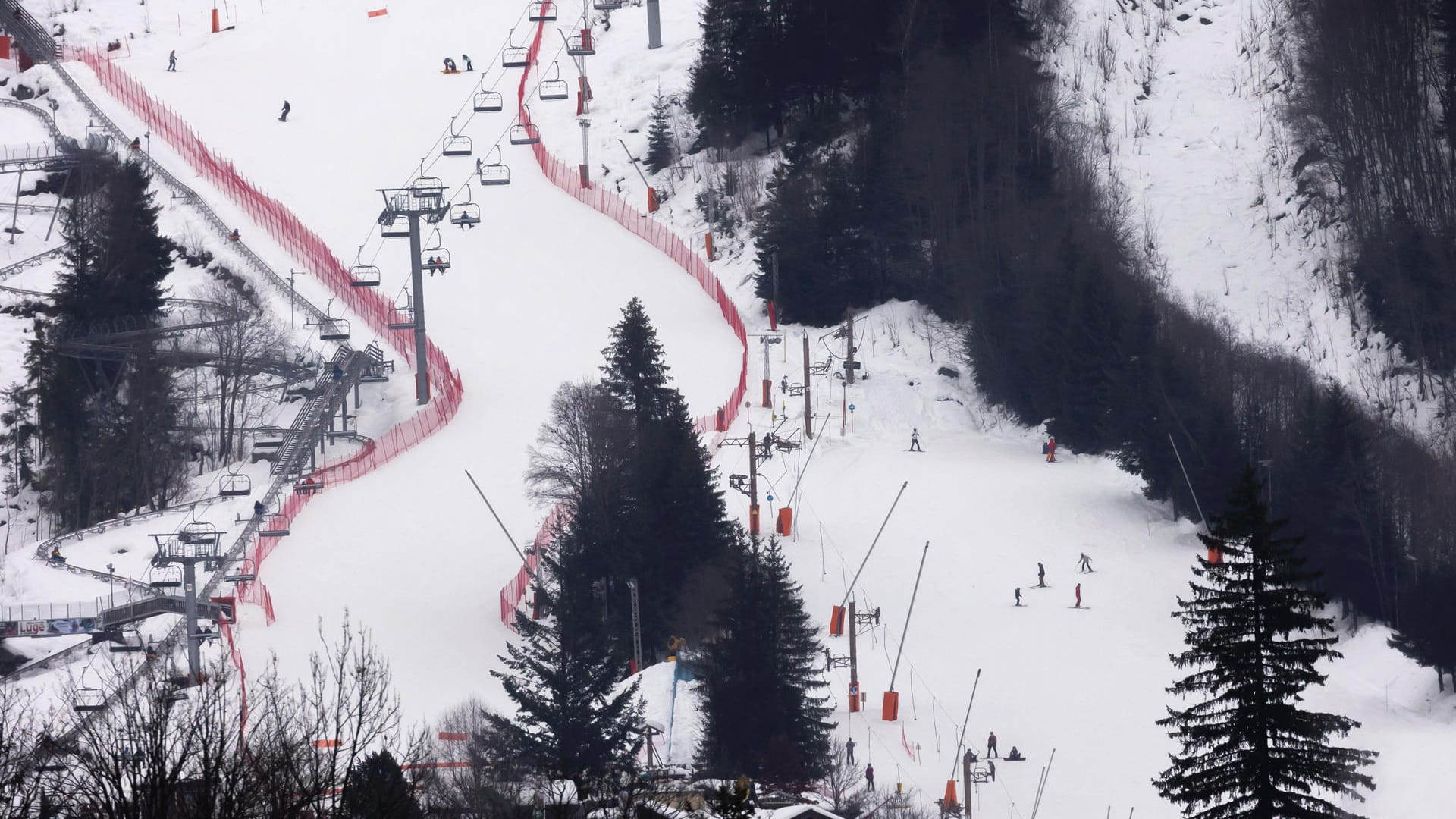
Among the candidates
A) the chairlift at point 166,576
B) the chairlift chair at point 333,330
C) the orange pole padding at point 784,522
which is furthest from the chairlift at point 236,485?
the orange pole padding at point 784,522

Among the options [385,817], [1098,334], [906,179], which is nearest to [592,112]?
→ [906,179]

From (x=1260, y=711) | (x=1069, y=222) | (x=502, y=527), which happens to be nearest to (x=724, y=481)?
(x=502, y=527)

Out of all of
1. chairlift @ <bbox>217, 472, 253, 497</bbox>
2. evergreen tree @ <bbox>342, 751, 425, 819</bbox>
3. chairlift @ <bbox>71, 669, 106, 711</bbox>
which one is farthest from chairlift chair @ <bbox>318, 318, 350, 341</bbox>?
evergreen tree @ <bbox>342, 751, 425, 819</bbox>

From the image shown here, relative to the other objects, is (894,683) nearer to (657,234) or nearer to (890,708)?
(890,708)

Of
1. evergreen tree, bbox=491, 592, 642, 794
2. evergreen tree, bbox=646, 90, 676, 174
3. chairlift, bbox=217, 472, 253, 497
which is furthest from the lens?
evergreen tree, bbox=646, 90, 676, 174

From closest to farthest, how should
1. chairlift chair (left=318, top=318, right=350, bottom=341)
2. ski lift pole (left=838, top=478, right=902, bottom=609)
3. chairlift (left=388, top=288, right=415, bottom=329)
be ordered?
1. ski lift pole (left=838, top=478, right=902, bottom=609)
2. chairlift (left=388, top=288, right=415, bottom=329)
3. chairlift chair (left=318, top=318, right=350, bottom=341)

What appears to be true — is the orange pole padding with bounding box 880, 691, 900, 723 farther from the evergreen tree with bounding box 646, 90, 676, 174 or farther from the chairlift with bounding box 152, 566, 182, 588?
the evergreen tree with bounding box 646, 90, 676, 174
